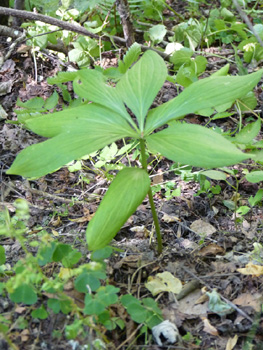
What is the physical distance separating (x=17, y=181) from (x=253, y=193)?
1.25m

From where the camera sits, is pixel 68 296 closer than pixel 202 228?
Yes

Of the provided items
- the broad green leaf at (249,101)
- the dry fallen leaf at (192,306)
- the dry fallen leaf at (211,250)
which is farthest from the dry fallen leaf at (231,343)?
the broad green leaf at (249,101)

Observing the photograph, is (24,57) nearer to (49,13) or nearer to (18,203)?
(49,13)

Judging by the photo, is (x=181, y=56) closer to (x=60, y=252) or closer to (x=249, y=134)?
(x=249, y=134)

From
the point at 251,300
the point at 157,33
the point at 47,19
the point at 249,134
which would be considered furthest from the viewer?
the point at 157,33

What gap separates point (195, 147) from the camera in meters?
1.32

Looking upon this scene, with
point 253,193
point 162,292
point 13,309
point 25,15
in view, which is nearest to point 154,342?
point 162,292

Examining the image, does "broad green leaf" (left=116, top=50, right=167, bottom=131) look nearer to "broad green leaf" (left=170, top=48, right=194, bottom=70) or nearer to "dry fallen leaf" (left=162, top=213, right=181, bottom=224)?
"dry fallen leaf" (left=162, top=213, right=181, bottom=224)

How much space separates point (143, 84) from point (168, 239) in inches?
27.0

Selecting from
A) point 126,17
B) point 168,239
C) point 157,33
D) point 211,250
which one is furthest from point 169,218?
point 157,33

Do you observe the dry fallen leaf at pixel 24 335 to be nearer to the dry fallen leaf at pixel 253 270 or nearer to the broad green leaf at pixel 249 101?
the dry fallen leaf at pixel 253 270

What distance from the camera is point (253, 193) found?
2176 millimetres

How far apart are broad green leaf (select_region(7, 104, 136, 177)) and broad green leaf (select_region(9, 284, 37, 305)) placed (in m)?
0.35

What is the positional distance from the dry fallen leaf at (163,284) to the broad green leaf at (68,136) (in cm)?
51
